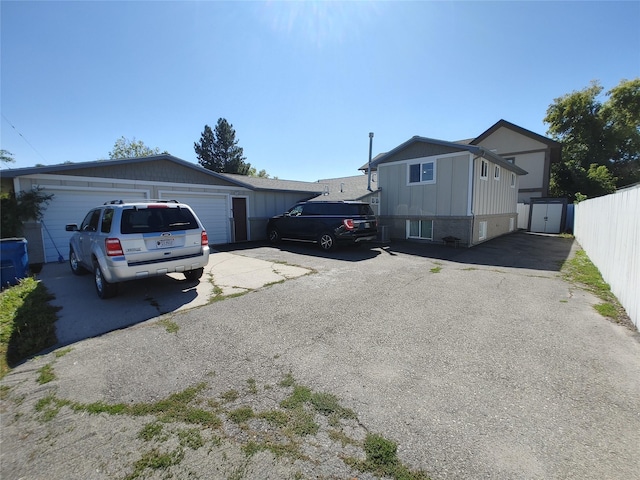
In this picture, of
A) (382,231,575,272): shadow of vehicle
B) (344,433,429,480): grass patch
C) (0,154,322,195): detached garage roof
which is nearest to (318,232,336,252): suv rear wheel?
(382,231,575,272): shadow of vehicle

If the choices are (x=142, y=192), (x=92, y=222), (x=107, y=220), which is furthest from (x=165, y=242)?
(x=142, y=192)

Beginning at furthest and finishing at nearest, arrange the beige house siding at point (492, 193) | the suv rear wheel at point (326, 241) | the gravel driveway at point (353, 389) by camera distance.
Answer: the beige house siding at point (492, 193), the suv rear wheel at point (326, 241), the gravel driveway at point (353, 389)

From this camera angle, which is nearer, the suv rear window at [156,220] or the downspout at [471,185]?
the suv rear window at [156,220]

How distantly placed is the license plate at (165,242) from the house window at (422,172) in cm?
1100

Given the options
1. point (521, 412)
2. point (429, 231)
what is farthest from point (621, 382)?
point (429, 231)

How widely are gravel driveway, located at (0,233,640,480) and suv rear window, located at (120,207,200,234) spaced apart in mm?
1812

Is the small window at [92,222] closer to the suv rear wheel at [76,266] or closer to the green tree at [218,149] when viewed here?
the suv rear wheel at [76,266]

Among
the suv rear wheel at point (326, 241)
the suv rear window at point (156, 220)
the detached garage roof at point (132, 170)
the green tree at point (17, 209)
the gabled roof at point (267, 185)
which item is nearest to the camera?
the suv rear window at point (156, 220)

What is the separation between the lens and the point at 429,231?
13344 mm

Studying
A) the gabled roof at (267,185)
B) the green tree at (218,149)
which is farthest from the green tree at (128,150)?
the gabled roof at (267,185)

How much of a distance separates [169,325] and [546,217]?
23.2m

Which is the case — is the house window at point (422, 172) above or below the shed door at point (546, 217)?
above

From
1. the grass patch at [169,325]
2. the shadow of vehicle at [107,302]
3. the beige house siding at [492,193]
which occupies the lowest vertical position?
the grass patch at [169,325]

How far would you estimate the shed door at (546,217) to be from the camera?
62.7 ft
